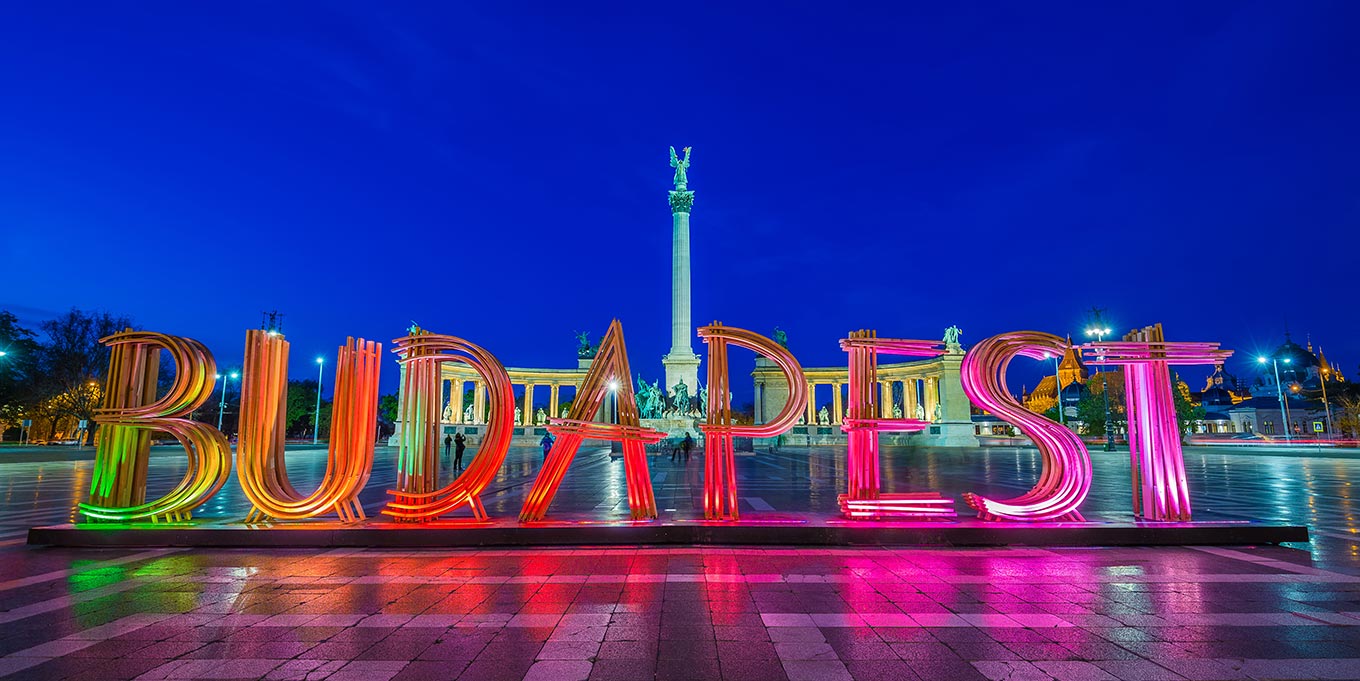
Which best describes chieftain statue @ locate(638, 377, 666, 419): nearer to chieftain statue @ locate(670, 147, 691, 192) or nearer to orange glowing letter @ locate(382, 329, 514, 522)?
chieftain statue @ locate(670, 147, 691, 192)

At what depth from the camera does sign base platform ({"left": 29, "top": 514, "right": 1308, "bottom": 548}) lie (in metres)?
11.3

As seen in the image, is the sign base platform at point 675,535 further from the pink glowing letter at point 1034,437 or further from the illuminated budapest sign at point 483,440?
the illuminated budapest sign at point 483,440

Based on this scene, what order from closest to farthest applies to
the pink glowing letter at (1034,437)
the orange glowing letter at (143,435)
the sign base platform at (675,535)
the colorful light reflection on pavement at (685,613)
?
the colorful light reflection on pavement at (685,613) → the sign base platform at (675,535) → the pink glowing letter at (1034,437) → the orange glowing letter at (143,435)

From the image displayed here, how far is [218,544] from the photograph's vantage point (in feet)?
37.1

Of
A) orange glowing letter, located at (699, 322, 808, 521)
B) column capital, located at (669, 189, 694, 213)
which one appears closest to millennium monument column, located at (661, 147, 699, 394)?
column capital, located at (669, 189, 694, 213)

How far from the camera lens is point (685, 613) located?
23.6 feet

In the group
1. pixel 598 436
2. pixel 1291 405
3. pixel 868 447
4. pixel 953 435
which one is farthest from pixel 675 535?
pixel 1291 405

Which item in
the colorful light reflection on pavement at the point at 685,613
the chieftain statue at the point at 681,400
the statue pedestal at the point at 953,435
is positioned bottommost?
the colorful light reflection on pavement at the point at 685,613

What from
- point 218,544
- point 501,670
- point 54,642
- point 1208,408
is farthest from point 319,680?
point 1208,408

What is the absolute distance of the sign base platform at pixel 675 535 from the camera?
1130 cm

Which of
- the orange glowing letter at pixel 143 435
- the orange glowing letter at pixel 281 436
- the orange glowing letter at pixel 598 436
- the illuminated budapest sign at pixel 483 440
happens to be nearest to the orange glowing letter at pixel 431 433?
the illuminated budapest sign at pixel 483 440

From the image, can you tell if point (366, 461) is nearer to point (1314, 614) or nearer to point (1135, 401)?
point (1314, 614)

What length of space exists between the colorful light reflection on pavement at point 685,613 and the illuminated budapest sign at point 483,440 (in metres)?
1.43

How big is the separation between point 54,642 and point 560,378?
82204 millimetres
